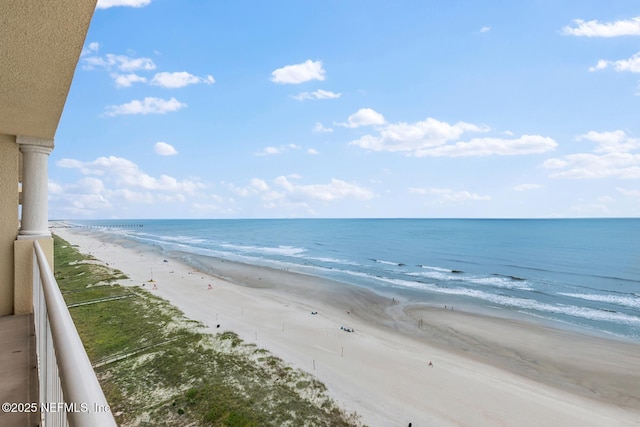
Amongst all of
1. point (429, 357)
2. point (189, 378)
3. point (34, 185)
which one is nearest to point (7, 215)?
point (34, 185)

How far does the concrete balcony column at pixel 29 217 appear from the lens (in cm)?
507

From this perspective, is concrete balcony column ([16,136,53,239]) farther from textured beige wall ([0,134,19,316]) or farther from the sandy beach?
the sandy beach

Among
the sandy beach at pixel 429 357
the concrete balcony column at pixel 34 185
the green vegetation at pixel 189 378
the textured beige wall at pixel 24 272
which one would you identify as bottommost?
the sandy beach at pixel 429 357

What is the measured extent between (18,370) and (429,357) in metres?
13.7

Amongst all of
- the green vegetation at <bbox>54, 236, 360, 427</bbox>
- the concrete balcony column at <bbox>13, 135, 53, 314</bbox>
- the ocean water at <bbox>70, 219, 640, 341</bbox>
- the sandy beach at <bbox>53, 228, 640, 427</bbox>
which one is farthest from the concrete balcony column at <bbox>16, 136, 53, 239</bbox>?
the ocean water at <bbox>70, 219, 640, 341</bbox>

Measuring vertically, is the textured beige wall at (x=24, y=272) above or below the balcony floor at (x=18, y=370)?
above

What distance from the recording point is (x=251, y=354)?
12234 millimetres

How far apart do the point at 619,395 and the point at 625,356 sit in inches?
164

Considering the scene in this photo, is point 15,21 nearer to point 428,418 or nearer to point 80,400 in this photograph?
point 80,400

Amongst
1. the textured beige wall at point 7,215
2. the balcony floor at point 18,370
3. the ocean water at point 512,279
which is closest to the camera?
the balcony floor at point 18,370

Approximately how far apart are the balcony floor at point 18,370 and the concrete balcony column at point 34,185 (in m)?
1.47

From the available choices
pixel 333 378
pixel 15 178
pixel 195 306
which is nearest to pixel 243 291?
pixel 195 306

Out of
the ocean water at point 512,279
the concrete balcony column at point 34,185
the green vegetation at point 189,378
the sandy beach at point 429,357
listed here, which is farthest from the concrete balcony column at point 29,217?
the ocean water at point 512,279

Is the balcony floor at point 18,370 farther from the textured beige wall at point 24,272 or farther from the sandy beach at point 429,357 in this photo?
the sandy beach at point 429,357
